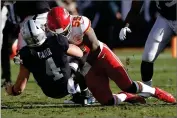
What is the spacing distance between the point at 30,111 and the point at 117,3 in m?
10.6

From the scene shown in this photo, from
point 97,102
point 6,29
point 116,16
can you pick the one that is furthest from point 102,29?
point 97,102

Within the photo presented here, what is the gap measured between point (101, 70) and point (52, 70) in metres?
0.73

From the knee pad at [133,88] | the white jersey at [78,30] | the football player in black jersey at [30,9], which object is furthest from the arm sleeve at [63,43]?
the football player in black jersey at [30,9]

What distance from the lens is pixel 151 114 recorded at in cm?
557

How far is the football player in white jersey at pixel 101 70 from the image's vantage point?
6035 mm

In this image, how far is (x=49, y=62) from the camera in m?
5.77

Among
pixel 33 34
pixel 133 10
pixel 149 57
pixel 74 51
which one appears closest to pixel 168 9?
pixel 133 10

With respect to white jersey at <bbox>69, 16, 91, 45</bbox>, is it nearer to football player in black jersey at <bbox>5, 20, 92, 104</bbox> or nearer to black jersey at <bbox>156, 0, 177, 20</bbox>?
football player in black jersey at <bbox>5, 20, 92, 104</bbox>

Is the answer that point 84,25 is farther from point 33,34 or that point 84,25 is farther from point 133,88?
point 133,88

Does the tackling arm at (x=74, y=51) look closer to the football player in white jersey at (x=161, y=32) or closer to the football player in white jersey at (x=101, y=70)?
the football player in white jersey at (x=101, y=70)

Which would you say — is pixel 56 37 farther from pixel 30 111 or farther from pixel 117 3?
pixel 117 3

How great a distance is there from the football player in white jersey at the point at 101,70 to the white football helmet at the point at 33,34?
0.40 m

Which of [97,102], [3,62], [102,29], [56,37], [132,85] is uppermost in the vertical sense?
[56,37]

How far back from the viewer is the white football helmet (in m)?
5.57
